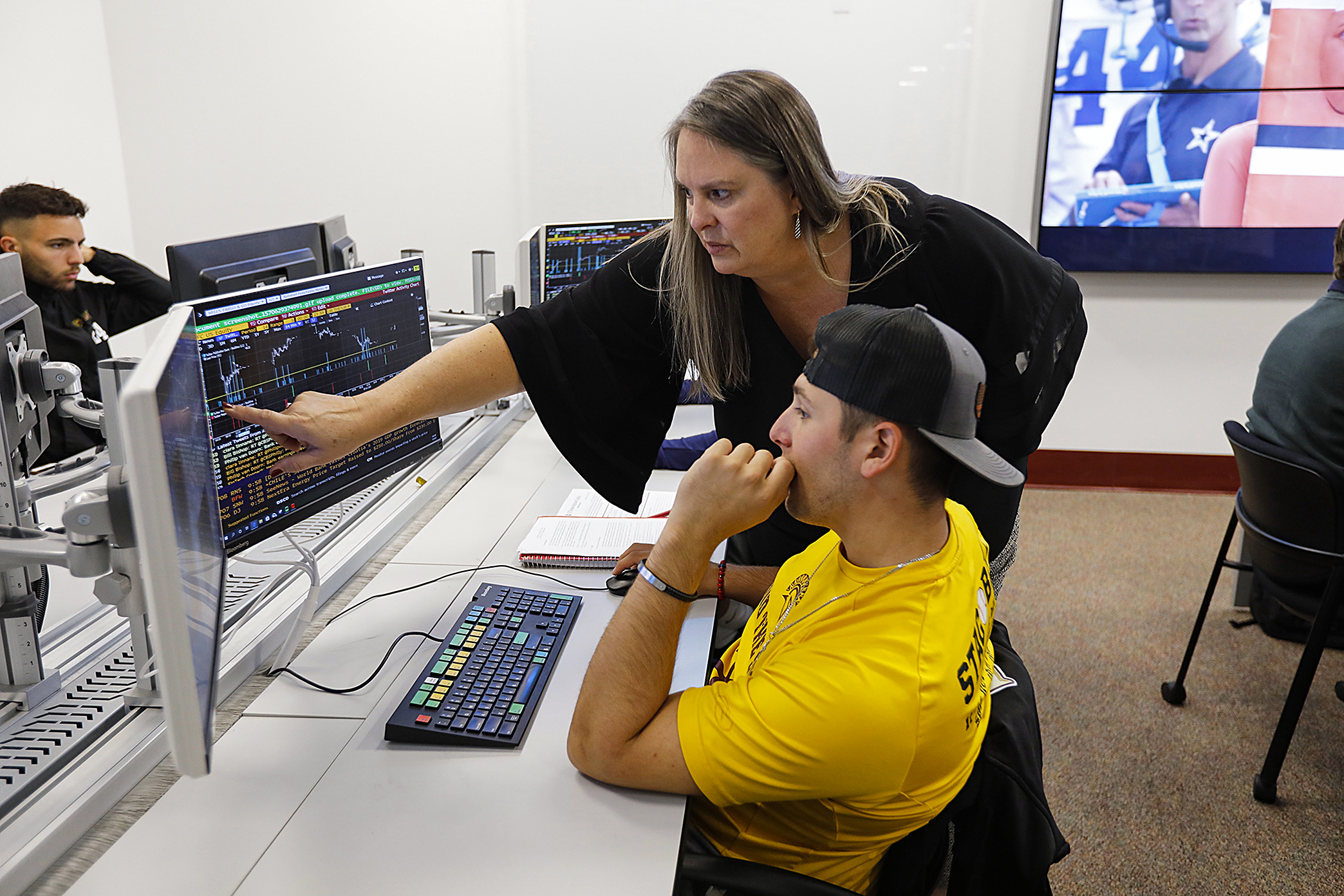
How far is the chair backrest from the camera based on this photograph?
2.00m

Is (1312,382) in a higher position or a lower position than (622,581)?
higher

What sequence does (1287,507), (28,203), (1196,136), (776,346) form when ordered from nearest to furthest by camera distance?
(776,346)
(1287,507)
(28,203)
(1196,136)

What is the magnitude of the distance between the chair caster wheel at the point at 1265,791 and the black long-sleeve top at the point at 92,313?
9.85 feet

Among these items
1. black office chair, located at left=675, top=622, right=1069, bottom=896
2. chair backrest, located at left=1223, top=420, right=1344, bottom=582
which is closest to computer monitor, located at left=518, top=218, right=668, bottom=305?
chair backrest, located at left=1223, top=420, right=1344, bottom=582

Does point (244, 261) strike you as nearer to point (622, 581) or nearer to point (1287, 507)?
point (622, 581)

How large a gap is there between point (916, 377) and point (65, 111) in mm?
4162

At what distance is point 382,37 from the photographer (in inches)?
156

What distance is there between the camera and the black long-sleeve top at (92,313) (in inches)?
104

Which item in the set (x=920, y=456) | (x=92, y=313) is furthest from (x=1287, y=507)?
(x=92, y=313)

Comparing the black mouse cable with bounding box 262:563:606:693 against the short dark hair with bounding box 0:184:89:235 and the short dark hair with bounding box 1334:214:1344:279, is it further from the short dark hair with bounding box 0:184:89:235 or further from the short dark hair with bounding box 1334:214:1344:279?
the short dark hair with bounding box 0:184:89:235

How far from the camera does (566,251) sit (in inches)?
107

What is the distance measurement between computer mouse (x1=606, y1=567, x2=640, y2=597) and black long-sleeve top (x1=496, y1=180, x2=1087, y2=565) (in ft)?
0.44

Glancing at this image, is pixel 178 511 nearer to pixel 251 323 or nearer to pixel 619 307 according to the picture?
pixel 251 323

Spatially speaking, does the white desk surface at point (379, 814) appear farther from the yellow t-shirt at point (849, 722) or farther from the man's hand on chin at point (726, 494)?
the man's hand on chin at point (726, 494)
